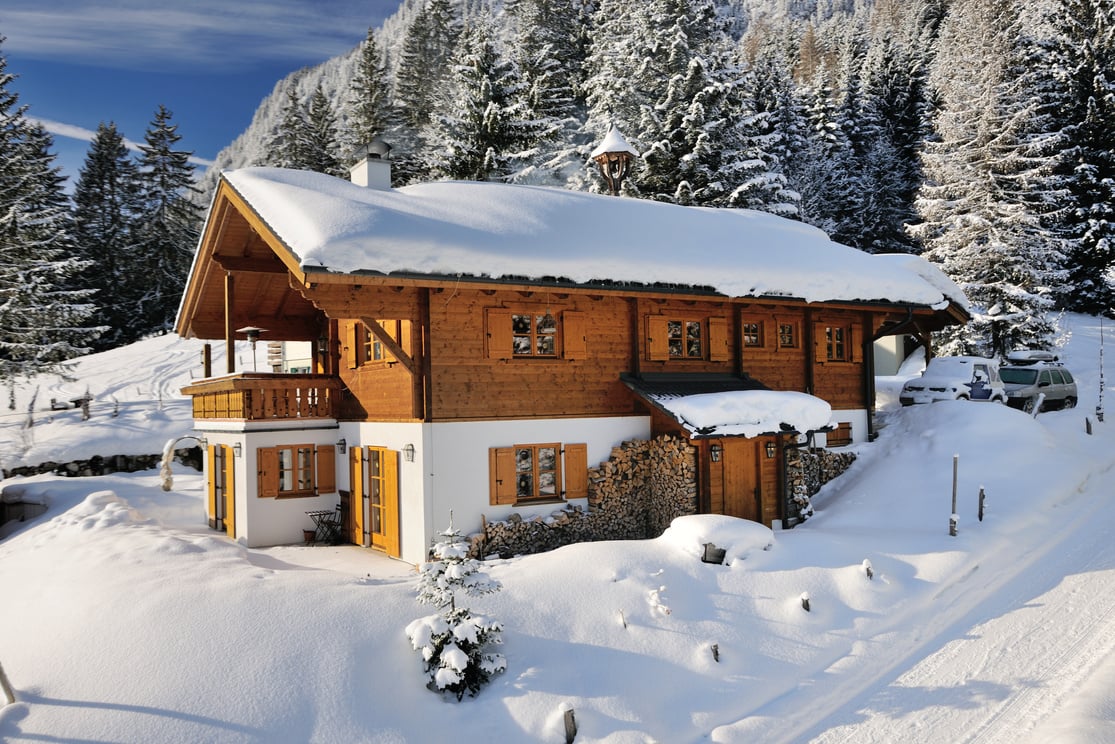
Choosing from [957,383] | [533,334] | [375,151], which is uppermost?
[375,151]

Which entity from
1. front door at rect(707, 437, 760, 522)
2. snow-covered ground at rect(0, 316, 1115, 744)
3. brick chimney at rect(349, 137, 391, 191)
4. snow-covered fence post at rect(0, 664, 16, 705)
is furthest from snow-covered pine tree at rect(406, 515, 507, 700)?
brick chimney at rect(349, 137, 391, 191)

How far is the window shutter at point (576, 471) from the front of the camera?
1391cm

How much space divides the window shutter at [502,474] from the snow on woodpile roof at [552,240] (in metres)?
3.23

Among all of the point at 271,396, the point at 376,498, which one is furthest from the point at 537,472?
the point at 271,396

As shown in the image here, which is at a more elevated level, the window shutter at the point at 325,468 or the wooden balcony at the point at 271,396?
the wooden balcony at the point at 271,396

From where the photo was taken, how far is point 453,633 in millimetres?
8367

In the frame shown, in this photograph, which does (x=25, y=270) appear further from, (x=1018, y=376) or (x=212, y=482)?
(x=1018, y=376)

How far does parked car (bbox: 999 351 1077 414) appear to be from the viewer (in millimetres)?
22031

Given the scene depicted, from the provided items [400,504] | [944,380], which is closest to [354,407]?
[400,504]

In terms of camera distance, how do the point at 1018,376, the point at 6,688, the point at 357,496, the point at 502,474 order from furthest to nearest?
the point at 1018,376, the point at 357,496, the point at 502,474, the point at 6,688

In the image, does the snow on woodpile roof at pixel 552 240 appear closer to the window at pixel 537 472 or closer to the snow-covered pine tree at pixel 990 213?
the window at pixel 537 472

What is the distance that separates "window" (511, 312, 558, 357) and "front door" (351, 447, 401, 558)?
10.1ft

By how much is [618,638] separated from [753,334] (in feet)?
31.5

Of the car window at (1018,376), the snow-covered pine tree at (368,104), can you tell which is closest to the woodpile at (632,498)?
the car window at (1018,376)
